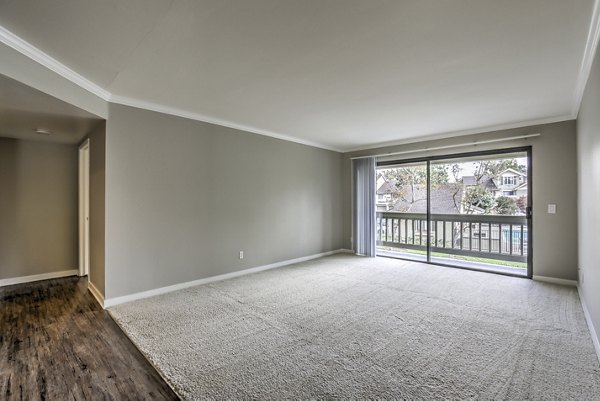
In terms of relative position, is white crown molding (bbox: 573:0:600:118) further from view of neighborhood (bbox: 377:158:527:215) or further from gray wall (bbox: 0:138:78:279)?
gray wall (bbox: 0:138:78:279)

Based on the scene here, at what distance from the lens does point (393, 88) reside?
120 inches

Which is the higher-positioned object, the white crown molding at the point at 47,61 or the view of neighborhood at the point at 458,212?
the white crown molding at the point at 47,61

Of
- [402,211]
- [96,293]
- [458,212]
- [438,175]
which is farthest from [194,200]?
[458,212]

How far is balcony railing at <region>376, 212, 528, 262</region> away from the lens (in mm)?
4746

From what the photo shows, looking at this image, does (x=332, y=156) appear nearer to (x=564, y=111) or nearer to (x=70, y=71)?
(x=564, y=111)

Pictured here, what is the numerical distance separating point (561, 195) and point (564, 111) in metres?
1.17

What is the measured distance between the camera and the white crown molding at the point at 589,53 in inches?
73.0

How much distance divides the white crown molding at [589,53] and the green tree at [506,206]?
69.5 inches

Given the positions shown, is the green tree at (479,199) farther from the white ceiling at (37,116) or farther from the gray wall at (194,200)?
the white ceiling at (37,116)

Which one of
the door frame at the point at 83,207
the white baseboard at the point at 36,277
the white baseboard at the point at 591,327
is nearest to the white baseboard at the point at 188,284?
the door frame at the point at 83,207

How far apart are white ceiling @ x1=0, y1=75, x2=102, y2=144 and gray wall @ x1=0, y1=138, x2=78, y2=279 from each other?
299mm

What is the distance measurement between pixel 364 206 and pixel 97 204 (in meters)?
4.71

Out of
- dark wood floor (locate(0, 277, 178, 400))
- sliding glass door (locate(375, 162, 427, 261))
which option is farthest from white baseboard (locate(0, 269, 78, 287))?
sliding glass door (locate(375, 162, 427, 261))

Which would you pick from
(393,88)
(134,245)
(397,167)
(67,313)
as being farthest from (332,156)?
(67,313)
